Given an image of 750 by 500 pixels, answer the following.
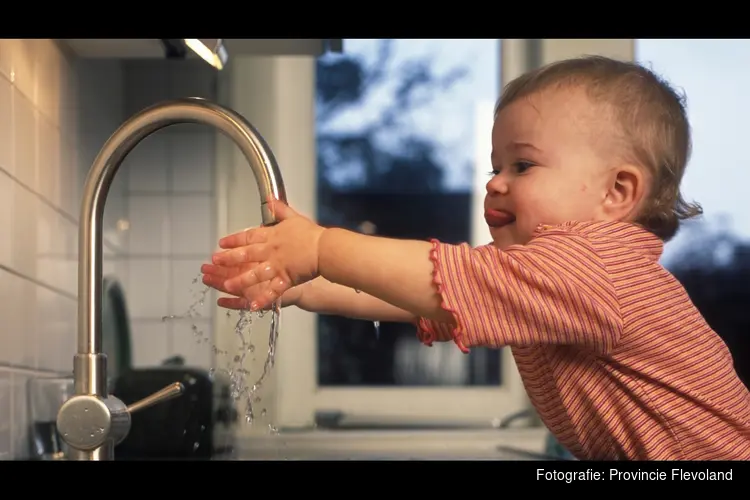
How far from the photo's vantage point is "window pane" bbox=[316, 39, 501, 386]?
1979 millimetres

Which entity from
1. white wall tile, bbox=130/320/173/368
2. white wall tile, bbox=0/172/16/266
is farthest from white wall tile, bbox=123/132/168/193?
white wall tile, bbox=0/172/16/266

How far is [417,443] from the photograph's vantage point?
5.84ft

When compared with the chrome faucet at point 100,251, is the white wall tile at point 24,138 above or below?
above

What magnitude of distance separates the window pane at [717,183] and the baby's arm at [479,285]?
115 centimetres

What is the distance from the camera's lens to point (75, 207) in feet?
4.21

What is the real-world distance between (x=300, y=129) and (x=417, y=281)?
1.27 meters

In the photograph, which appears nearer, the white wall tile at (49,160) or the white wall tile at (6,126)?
the white wall tile at (6,126)

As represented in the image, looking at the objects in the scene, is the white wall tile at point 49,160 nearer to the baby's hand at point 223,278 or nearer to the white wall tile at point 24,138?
the white wall tile at point 24,138

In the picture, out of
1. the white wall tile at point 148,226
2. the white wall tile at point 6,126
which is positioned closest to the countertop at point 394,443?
the white wall tile at point 148,226

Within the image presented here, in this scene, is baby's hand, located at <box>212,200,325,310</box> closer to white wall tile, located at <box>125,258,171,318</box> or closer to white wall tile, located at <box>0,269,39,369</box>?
white wall tile, located at <box>0,269,39,369</box>

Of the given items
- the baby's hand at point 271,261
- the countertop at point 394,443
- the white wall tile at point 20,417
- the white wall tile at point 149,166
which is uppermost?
the white wall tile at point 149,166

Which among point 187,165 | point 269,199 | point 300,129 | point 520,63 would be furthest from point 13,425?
point 520,63

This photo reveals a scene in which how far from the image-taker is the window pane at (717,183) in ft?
6.07

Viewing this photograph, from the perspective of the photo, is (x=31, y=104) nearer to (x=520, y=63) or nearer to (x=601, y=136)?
(x=601, y=136)
